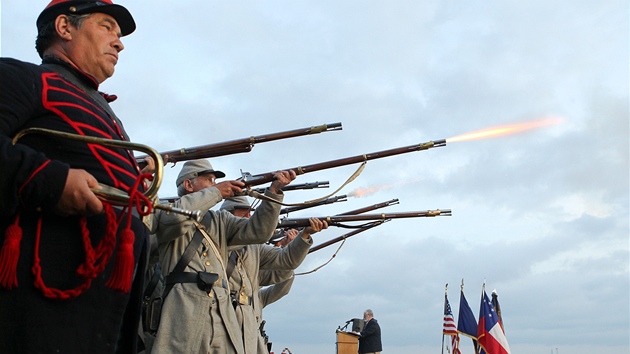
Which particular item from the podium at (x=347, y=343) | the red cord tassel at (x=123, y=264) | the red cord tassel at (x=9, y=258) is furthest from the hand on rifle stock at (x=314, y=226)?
the podium at (x=347, y=343)

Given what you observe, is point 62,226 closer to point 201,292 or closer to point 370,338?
point 201,292

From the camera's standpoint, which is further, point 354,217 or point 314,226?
point 354,217

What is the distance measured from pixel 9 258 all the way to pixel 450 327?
1483 cm

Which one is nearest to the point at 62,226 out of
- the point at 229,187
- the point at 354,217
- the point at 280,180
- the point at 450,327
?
the point at 229,187

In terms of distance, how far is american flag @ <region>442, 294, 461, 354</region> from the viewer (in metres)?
16.1

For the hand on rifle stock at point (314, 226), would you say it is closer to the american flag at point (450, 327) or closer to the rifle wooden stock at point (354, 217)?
the rifle wooden stock at point (354, 217)

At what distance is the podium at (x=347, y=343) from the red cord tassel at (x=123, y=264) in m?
15.0

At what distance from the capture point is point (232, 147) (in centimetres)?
650

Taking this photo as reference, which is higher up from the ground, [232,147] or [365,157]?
[365,157]

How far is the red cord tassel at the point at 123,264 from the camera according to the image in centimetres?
256

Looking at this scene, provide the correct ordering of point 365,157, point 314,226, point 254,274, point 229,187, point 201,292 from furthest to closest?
point 314,226 < point 365,157 < point 254,274 < point 229,187 < point 201,292

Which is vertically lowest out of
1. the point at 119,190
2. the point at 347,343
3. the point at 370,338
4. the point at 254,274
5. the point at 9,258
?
the point at 9,258

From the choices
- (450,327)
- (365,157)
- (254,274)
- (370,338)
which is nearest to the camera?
(254,274)

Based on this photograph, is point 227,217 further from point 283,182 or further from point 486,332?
point 486,332
